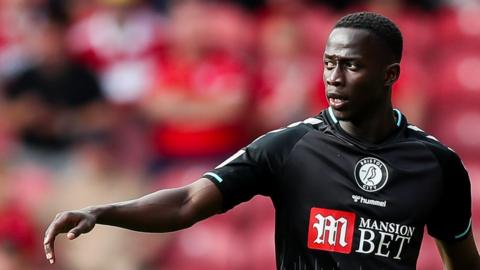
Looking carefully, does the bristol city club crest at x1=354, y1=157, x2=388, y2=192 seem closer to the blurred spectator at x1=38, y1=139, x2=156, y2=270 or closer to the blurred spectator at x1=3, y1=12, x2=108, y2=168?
the blurred spectator at x1=38, y1=139, x2=156, y2=270

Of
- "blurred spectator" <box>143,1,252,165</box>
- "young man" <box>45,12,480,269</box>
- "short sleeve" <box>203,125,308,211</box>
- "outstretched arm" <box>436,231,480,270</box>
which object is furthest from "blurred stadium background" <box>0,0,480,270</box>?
"short sleeve" <box>203,125,308,211</box>

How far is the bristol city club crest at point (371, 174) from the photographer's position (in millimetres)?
4891

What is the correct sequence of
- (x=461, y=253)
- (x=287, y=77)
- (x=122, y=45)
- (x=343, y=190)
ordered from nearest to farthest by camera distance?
(x=343, y=190) → (x=461, y=253) → (x=287, y=77) → (x=122, y=45)

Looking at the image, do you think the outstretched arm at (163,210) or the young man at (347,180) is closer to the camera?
the outstretched arm at (163,210)

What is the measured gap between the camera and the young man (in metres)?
4.82

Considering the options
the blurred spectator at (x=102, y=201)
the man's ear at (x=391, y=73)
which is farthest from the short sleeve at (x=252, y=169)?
the blurred spectator at (x=102, y=201)

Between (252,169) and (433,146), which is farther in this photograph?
(433,146)

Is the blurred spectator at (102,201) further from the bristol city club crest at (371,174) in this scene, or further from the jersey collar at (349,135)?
the bristol city club crest at (371,174)

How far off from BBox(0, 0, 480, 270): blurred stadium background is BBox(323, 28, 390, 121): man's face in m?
4.16

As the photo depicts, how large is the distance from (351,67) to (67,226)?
1338mm

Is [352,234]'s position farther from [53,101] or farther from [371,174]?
[53,101]

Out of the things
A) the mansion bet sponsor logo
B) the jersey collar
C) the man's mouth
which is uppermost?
the man's mouth

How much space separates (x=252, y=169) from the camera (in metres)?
4.89

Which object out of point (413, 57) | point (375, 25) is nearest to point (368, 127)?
point (375, 25)
